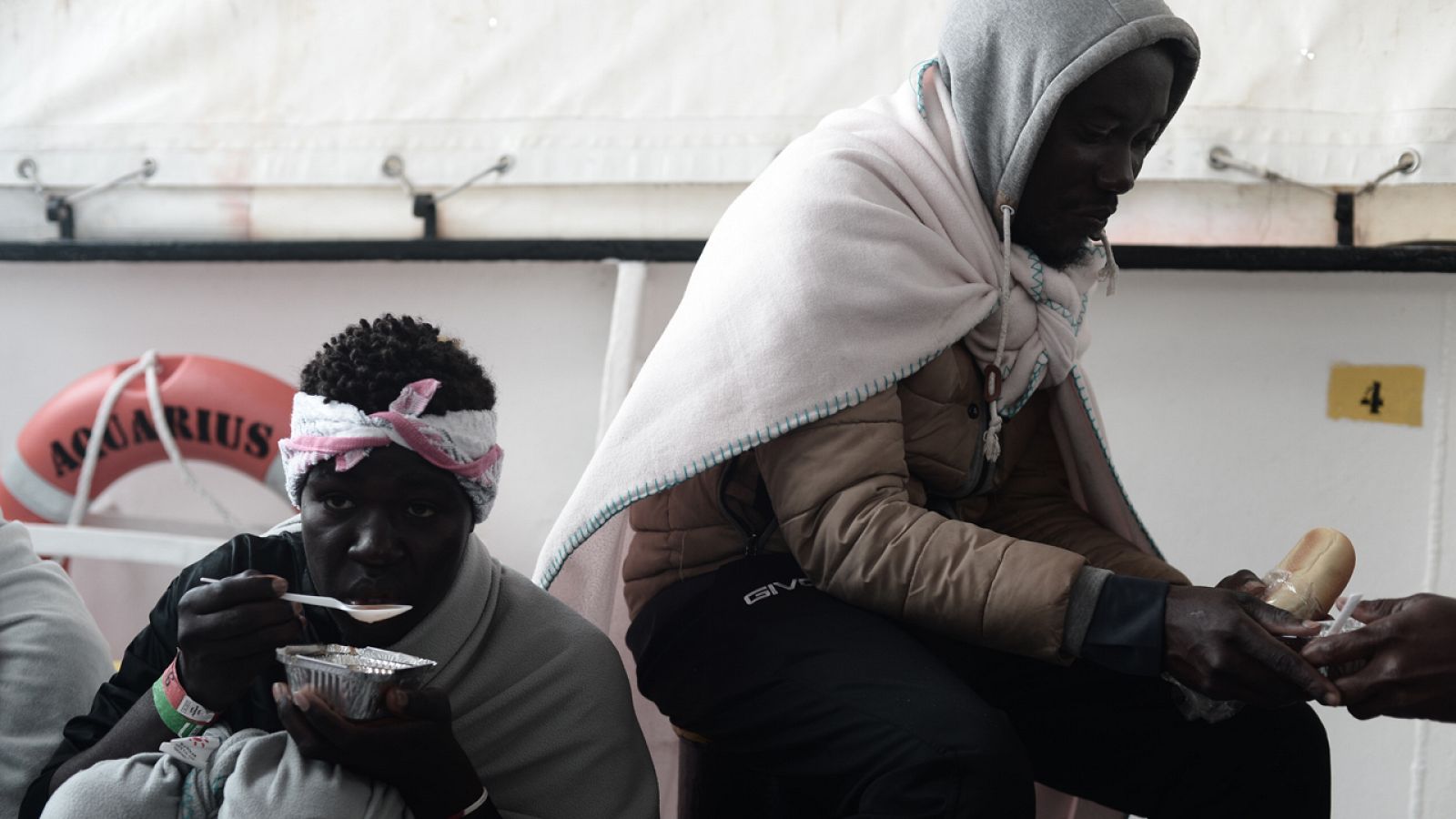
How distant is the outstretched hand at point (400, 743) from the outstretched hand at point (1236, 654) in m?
0.77

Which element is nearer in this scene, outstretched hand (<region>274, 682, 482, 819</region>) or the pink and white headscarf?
outstretched hand (<region>274, 682, 482, 819</region>)

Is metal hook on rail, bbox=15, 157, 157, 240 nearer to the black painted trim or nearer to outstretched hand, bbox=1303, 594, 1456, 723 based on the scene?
the black painted trim

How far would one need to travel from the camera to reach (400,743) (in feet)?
4.32

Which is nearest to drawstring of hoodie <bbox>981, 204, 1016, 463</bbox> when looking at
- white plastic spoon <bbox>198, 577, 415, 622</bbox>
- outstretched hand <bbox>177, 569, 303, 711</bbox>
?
white plastic spoon <bbox>198, 577, 415, 622</bbox>

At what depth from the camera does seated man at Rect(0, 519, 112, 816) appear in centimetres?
156

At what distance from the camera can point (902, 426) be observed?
5.44ft

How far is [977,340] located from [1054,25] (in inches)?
16.4

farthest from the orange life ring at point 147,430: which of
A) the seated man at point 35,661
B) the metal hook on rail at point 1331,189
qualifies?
the metal hook on rail at point 1331,189

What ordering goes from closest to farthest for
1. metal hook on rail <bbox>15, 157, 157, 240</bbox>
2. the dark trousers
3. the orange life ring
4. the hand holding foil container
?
the hand holding foil container < the dark trousers < the orange life ring < metal hook on rail <bbox>15, 157, 157, 240</bbox>

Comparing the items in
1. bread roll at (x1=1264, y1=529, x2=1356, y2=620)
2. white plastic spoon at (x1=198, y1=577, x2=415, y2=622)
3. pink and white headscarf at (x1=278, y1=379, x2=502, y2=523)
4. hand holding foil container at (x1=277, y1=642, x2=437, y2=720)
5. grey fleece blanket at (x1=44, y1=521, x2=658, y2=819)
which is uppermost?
pink and white headscarf at (x1=278, y1=379, x2=502, y2=523)

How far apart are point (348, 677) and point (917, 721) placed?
59cm

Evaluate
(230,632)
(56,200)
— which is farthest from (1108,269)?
Answer: (56,200)

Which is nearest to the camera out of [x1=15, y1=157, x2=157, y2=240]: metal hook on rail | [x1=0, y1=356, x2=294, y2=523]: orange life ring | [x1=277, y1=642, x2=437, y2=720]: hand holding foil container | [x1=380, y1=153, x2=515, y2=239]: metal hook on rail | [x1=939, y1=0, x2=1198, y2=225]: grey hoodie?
[x1=277, y1=642, x2=437, y2=720]: hand holding foil container

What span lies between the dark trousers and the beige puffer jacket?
59 mm
